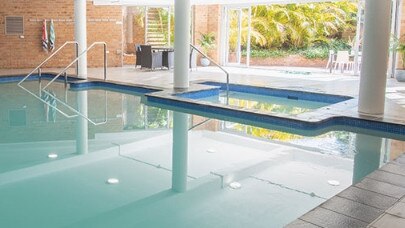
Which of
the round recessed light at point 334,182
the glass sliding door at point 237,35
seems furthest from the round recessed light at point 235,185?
the glass sliding door at point 237,35

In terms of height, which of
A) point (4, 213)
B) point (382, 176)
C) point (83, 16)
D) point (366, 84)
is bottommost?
point (4, 213)

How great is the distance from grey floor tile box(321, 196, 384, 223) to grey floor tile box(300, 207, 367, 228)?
0.06 metres

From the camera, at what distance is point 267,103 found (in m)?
10.0

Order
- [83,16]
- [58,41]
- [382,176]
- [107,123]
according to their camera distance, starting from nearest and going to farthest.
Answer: [382,176] → [107,123] → [83,16] → [58,41]

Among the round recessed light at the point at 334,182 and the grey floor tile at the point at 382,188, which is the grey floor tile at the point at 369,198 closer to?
the grey floor tile at the point at 382,188

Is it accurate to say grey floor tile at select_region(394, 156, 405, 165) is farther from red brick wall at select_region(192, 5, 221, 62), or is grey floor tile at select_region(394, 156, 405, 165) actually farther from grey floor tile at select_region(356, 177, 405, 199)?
red brick wall at select_region(192, 5, 221, 62)

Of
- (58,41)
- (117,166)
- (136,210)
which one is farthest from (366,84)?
(58,41)

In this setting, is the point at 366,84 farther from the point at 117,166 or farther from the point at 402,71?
the point at 402,71

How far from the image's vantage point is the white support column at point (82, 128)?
235 inches

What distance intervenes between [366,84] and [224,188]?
146 inches

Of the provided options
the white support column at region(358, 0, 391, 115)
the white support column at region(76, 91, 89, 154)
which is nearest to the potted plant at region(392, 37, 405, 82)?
the white support column at region(358, 0, 391, 115)

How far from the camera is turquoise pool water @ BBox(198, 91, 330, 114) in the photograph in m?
9.31

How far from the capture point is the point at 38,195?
4.18m

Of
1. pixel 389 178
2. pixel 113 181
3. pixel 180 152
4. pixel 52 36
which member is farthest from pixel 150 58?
pixel 389 178
